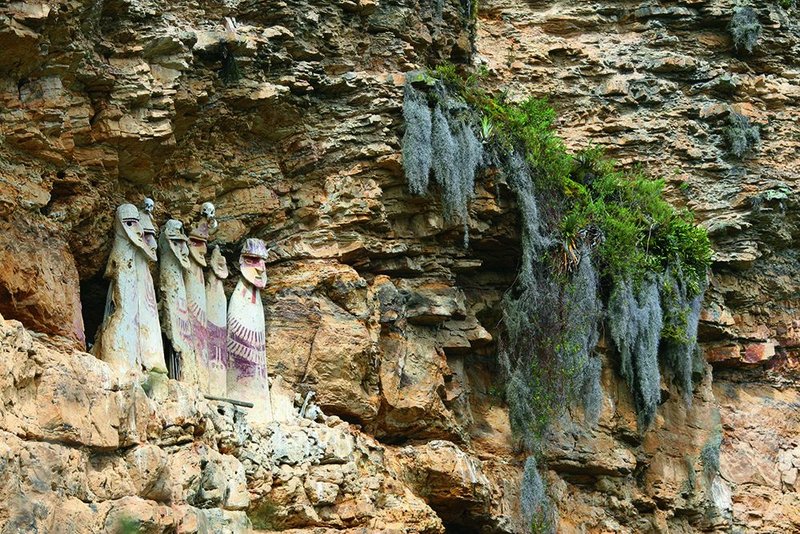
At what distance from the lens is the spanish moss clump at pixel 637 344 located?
1667cm

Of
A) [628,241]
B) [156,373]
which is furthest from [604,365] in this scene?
[156,373]

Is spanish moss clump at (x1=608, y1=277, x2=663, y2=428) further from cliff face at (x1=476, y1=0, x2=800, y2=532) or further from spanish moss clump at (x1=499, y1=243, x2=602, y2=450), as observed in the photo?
cliff face at (x1=476, y1=0, x2=800, y2=532)

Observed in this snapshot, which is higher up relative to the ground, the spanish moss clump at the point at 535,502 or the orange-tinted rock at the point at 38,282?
the orange-tinted rock at the point at 38,282

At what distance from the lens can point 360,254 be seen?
1491 cm

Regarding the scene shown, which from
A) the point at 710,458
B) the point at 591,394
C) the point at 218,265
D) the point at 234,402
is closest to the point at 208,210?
the point at 218,265

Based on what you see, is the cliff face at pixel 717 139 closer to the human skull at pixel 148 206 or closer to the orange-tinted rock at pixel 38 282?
the human skull at pixel 148 206

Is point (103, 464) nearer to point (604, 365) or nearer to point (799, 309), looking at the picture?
point (604, 365)

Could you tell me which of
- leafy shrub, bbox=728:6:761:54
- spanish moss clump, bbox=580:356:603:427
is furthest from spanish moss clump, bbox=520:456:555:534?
leafy shrub, bbox=728:6:761:54

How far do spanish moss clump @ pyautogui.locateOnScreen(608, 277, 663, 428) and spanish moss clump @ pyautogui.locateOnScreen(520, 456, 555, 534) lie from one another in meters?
1.94

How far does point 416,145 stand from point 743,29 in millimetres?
6510

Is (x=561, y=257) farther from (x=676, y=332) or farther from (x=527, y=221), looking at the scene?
(x=676, y=332)

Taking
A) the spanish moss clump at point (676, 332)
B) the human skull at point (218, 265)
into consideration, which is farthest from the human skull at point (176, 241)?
the spanish moss clump at point (676, 332)

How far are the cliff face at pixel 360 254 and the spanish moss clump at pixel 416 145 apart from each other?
5.6 inches

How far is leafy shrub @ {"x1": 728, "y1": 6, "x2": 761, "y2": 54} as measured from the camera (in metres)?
19.7
